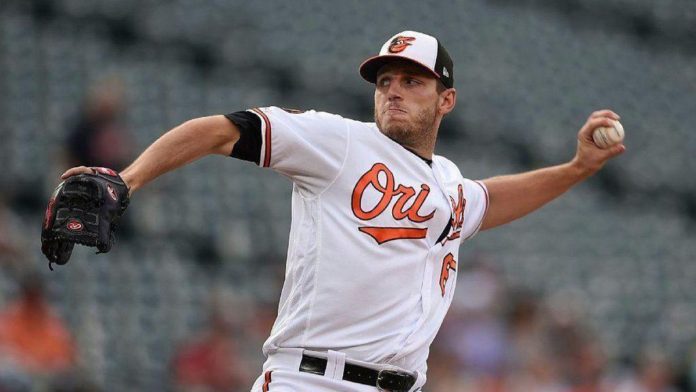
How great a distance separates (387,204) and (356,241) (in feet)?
0.54

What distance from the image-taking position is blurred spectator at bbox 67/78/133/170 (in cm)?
758

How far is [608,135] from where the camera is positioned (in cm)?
449

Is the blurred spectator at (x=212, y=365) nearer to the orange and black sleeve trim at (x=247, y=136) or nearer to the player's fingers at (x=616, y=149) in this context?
the player's fingers at (x=616, y=149)

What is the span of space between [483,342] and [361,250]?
459 centimetres

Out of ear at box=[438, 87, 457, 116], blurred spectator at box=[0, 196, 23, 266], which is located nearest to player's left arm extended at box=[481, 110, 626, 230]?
ear at box=[438, 87, 457, 116]

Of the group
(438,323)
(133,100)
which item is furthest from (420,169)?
(133,100)

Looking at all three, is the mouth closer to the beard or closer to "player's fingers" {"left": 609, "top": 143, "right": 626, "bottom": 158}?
the beard

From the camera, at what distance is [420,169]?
4086 millimetres

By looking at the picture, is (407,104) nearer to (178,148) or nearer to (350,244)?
(350,244)

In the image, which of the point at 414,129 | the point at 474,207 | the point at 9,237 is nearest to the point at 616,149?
the point at 474,207

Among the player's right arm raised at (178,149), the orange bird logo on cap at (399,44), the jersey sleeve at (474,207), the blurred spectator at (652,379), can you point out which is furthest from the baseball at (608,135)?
the blurred spectator at (652,379)

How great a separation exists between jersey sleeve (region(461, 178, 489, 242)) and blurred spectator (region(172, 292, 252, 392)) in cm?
302

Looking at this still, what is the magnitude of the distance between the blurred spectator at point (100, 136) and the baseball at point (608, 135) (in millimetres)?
3921

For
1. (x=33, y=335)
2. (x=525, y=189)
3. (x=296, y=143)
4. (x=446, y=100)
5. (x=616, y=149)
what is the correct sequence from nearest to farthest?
1. (x=296, y=143)
2. (x=446, y=100)
3. (x=616, y=149)
4. (x=525, y=189)
5. (x=33, y=335)
